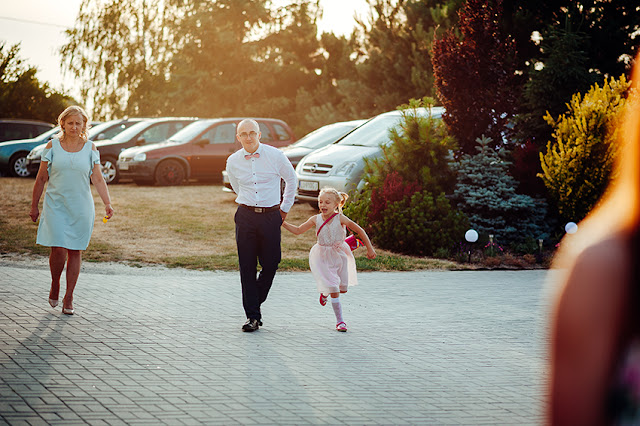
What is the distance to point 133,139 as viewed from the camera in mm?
23750

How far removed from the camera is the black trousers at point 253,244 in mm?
7070

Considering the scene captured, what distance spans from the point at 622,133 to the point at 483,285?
3.67m

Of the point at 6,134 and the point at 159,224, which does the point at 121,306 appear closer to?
the point at 159,224

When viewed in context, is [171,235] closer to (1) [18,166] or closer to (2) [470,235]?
(2) [470,235]

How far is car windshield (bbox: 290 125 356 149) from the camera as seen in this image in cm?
1862

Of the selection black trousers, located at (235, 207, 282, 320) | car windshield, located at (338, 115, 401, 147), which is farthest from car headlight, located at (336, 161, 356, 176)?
black trousers, located at (235, 207, 282, 320)

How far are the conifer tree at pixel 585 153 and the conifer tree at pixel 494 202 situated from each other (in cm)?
47

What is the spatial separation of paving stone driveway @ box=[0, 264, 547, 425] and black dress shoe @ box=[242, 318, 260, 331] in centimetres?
10

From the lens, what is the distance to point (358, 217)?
12906 mm

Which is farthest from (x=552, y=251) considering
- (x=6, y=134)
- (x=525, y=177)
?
(x=6, y=134)

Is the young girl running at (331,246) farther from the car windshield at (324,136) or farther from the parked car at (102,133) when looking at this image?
the parked car at (102,133)

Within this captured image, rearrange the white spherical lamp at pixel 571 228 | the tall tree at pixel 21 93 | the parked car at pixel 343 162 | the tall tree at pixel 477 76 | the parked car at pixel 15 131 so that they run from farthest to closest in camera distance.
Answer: the tall tree at pixel 21 93 → the parked car at pixel 15 131 → the parked car at pixel 343 162 → the tall tree at pixel 477 76 → the white spherical lamp at pixel 571 228

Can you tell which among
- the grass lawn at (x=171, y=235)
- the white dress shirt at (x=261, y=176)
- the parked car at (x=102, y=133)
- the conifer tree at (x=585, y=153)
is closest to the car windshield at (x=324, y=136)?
the grass lawn at (x=171, y=235)

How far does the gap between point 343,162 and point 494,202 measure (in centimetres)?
321
